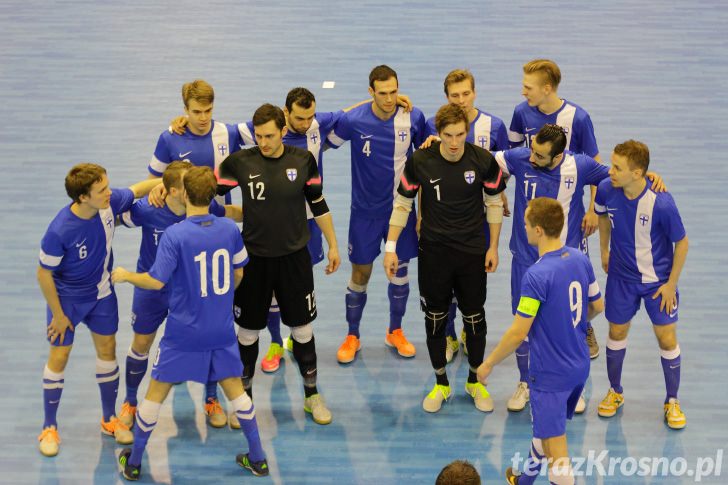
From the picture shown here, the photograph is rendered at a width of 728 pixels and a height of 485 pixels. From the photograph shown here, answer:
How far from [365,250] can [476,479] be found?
3.60 meters

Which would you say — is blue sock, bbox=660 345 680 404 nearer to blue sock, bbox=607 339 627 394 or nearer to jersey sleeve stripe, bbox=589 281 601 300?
blue sock, bbox=607 339 627 394

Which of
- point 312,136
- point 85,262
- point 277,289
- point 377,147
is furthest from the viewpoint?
point 377,147

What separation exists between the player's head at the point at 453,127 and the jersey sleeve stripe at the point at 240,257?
4.98ft

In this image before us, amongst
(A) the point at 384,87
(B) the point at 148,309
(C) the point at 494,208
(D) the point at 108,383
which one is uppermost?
(A) the point at 384,87

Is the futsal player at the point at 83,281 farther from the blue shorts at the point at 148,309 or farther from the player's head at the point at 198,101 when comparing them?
the player's head at the point at 198,101

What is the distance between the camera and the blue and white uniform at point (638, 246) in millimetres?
6523

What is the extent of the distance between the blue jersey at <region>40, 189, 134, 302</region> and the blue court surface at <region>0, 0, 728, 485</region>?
1.10 metres

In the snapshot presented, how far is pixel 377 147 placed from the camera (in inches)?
290

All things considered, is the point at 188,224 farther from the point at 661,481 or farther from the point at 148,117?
the point at 148,117

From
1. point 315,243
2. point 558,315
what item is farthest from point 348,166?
point 558,315

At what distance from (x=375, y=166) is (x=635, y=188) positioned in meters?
1.92

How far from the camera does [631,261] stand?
6.68 m

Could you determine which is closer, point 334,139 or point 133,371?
point 133,371

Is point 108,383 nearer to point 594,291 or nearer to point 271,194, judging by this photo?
point 271,194
